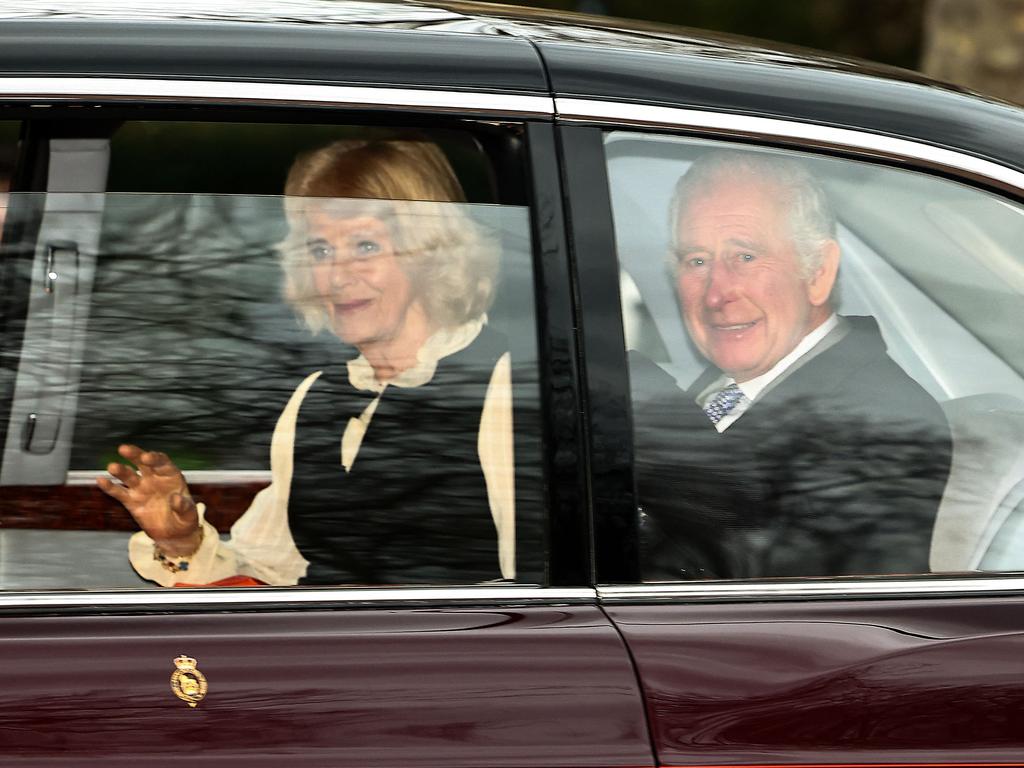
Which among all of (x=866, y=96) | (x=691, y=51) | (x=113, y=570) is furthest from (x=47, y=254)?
(x=866, y=96)

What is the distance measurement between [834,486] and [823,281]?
28 cm

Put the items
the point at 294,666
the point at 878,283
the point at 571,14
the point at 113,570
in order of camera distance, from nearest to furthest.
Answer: the point at 294,666 → the point at 113,570 → the point at 878,283 → the point at 571,14

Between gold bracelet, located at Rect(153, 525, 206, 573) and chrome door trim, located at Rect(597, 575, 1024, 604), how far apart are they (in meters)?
0.55

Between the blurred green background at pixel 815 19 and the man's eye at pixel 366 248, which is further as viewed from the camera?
the blurred green background at pixel 815 19

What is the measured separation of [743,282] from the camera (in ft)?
6.30

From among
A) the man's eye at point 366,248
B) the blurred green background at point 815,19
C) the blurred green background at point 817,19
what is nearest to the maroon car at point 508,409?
the man's eye at point 366,248

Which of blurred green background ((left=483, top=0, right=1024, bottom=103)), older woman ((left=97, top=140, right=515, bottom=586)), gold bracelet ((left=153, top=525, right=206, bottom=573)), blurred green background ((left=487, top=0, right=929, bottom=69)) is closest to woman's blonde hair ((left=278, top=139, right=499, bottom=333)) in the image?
older woman ((left=97, top=140, right=515, bottom=586))

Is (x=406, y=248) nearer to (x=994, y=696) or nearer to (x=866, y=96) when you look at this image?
(x=866, y=96)

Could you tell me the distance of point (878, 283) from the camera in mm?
1941

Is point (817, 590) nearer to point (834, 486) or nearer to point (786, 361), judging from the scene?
point (834, 486)

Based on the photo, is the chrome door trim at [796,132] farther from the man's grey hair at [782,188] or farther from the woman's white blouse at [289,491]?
the woman's white blouse at [289,491]

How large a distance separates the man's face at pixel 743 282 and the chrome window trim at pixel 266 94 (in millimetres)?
267

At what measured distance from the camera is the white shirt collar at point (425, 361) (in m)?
1.85

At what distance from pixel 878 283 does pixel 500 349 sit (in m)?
0.53
